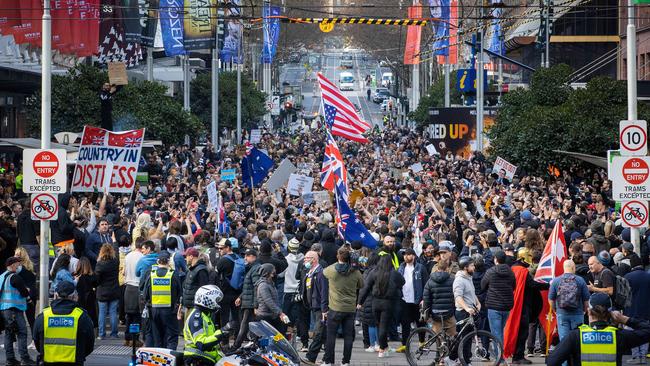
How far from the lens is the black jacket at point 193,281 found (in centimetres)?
1623

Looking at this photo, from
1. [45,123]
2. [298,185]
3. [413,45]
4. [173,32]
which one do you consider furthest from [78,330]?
[413,45]

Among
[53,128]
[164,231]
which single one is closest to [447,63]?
[53,128]

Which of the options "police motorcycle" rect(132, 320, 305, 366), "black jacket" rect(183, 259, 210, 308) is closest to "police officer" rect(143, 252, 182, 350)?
"black jacket" rect(183, 259, 210, 308)

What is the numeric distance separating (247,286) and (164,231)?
159 inches

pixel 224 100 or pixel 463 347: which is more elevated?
pixel 224 100

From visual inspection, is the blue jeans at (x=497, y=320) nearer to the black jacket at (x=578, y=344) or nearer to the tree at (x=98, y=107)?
the black jacket at (x=578, y=344)

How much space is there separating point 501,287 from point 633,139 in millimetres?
2985

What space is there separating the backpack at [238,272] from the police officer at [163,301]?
1.75 meters

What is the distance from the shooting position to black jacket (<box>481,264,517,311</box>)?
15.9 meters

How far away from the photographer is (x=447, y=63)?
59.9 metres

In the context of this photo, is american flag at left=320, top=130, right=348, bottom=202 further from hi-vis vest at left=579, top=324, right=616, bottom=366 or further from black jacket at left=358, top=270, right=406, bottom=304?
hi-vis vest at left=579, top=324, right=616, bottom=366

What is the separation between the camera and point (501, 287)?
1591cm

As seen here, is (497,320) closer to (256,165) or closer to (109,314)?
(109,314)

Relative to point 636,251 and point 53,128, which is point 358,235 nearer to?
point 636,251
